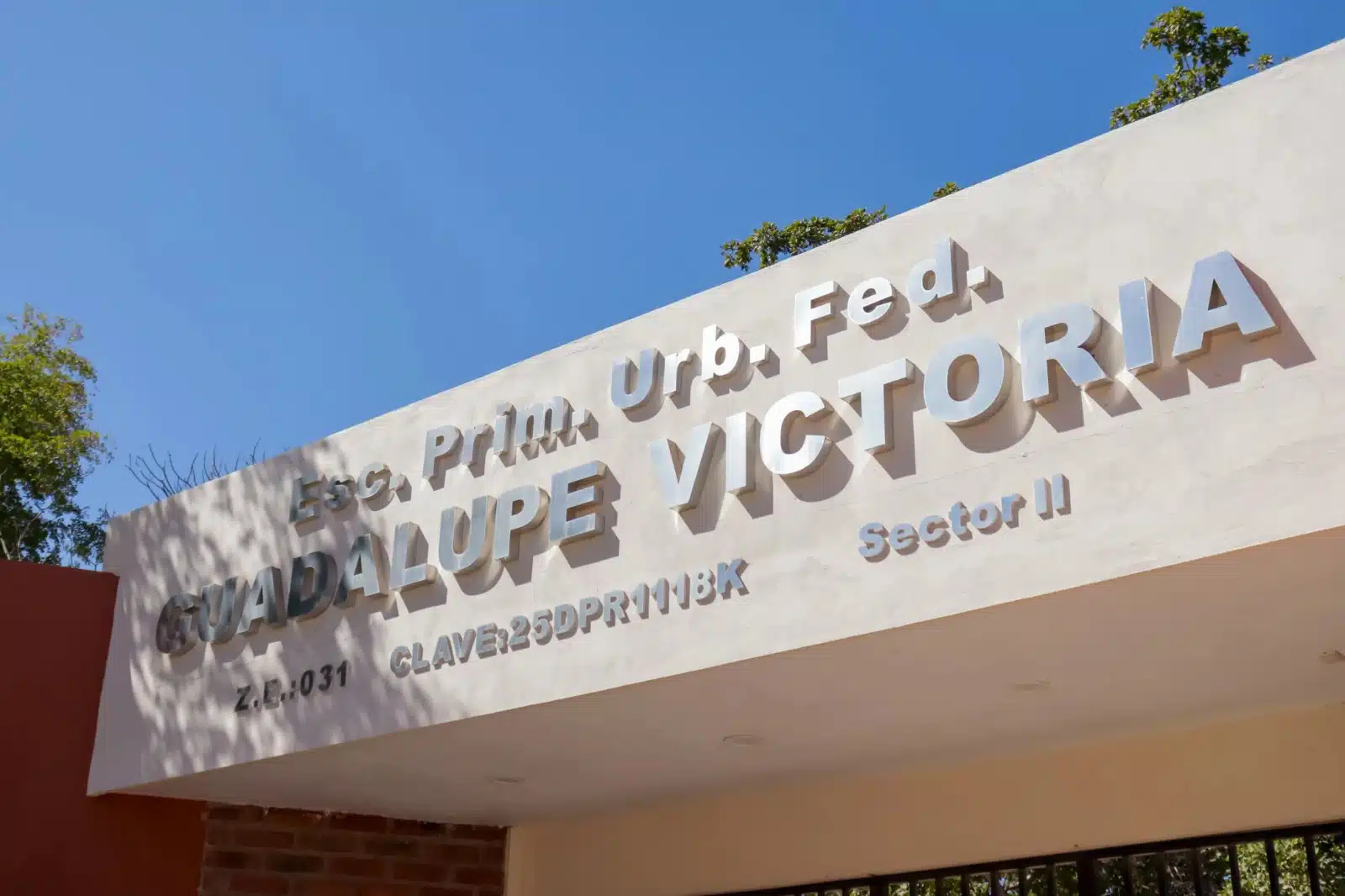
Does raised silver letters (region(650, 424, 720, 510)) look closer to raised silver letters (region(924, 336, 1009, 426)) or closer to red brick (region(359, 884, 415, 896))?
raised silver letters (region(924, 336, 1009, 426))

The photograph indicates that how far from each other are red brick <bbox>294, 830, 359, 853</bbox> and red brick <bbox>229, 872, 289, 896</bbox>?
23 cm

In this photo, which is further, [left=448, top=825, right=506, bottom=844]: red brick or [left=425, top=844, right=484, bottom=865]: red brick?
[left=448, top=825, right=506, bottom=844]: red brick

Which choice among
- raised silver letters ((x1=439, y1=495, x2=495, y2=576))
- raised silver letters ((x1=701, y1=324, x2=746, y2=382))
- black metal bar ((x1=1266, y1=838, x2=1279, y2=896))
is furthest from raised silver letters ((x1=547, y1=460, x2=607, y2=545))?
black metal bar ((x1=1266, y1=838, x2=1279, y2=896))

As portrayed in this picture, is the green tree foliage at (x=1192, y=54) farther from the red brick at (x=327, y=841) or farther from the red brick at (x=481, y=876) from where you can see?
the red brick at (x=327, y=841)

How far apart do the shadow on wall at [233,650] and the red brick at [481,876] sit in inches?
88.1

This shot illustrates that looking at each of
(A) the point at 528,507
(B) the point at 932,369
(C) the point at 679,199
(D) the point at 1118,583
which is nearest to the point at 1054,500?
(D) the point at 1118,583

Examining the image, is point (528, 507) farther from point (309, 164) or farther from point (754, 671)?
point (309, 164)

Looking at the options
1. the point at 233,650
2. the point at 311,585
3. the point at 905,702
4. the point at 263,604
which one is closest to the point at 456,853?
the point at 233,650

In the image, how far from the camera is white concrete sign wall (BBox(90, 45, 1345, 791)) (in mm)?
4387

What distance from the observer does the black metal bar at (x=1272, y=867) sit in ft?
20.6

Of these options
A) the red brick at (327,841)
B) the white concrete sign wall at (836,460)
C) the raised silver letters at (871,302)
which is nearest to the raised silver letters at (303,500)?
the white concrete sign wall at (836,460)

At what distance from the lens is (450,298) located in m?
30.2

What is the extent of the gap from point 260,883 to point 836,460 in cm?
493

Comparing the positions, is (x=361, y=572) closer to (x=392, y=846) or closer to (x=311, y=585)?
(x=311, y=585)
